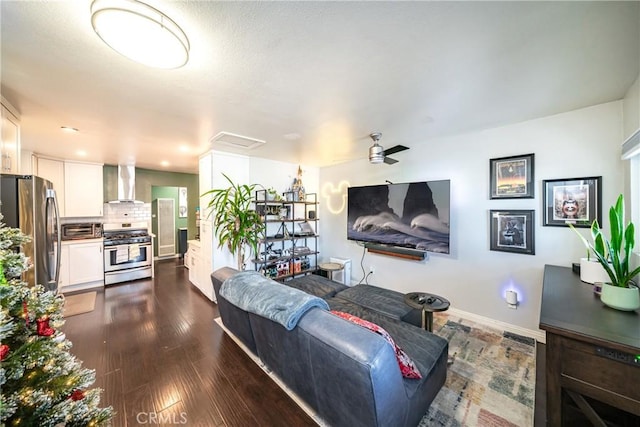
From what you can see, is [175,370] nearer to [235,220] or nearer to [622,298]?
[235,220]

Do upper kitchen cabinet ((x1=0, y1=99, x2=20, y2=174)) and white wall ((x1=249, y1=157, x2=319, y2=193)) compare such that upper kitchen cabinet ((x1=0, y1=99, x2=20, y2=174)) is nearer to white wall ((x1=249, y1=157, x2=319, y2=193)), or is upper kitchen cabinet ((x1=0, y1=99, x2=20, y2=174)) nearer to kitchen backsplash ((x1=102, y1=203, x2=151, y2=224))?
white wall ((x1=249, y1=157, x2=319, y2=193))

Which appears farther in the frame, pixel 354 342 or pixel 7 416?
pixel 354 342

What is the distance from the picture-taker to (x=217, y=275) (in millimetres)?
2469

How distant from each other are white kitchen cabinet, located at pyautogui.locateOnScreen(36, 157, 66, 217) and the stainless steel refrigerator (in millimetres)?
2759

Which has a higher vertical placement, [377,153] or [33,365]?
[377,153]

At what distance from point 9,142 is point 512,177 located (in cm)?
489

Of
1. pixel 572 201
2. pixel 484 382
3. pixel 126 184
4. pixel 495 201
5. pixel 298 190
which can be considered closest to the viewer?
pixel 484 382

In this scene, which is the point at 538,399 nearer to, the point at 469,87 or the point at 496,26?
the point at 469,87

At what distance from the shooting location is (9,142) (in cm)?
192

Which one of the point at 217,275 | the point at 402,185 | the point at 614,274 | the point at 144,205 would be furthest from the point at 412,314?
the point at 144,205

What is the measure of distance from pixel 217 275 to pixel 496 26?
2942 mm

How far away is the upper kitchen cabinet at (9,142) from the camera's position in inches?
70.9

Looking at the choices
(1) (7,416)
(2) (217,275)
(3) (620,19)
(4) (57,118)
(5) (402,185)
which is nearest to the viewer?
(1) (7,416)

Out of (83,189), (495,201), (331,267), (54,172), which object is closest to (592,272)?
(495,201)
